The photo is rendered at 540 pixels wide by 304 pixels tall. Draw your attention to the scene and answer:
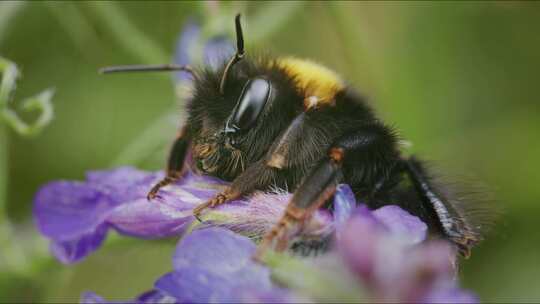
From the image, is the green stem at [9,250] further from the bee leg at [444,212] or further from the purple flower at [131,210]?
the bee leg at [444,212]

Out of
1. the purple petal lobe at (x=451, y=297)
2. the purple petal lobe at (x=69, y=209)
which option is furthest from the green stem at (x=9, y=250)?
the purple petal lobe at (x=451, y=297)

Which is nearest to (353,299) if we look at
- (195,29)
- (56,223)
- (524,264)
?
(56,223)

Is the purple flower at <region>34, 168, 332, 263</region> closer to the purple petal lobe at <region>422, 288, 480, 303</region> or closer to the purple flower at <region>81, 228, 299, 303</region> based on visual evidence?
the purple flower at <region>81, 228, 299, 303</region>

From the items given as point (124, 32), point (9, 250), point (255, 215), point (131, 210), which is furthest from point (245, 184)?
point (124, 32)

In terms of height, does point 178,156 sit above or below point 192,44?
below

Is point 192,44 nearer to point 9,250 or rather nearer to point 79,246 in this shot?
point 9,250

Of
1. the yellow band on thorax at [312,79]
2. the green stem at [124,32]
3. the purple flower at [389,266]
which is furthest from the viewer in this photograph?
the green stem at [124,32]
